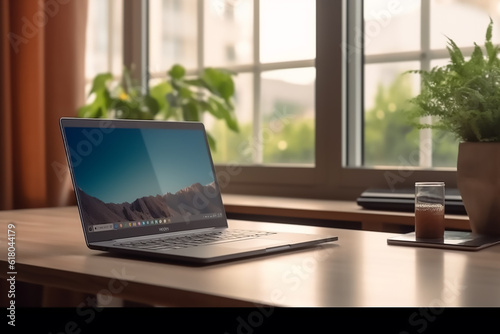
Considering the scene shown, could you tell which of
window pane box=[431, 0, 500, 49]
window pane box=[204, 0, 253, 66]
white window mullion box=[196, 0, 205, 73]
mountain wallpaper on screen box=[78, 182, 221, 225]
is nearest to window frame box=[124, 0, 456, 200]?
window pane box=[431, 0, 500, 49]

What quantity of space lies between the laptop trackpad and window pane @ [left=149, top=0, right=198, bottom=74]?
1.84m

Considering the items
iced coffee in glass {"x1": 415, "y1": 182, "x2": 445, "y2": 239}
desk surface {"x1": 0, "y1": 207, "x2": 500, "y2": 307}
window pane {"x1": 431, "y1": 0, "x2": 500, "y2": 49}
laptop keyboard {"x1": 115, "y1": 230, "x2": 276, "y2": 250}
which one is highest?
window pane {"x1": 431, "y1": 0, "x2": 500, "y2": 49}

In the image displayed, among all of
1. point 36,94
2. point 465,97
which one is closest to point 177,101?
point 36,94

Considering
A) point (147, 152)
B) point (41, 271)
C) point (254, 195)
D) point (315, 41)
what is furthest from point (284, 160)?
point (41, 271)

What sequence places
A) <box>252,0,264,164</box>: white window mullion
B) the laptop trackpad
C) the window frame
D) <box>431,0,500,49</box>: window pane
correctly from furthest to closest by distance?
<box>252,0,264,164</box>: white window mullion → the window frame → <box>431,0,500,49</box>: window pane → the laptop trackpad

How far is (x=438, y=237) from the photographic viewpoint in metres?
1.35

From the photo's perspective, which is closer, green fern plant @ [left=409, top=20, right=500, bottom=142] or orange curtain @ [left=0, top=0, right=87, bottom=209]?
green fern plant @ [left=409, top=20, right=500, bottom=142]

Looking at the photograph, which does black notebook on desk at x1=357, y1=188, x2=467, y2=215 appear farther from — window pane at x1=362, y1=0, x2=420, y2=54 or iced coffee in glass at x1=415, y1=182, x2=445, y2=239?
window pane at x1=362, y1=0, x2=420, y2=54

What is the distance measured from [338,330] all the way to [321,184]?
1.61 m

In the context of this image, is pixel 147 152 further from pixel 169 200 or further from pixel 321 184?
pixel 321 184

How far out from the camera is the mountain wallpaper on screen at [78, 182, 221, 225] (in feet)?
4.04

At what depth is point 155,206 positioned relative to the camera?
1348 millimetres

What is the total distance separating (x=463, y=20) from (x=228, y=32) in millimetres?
1007

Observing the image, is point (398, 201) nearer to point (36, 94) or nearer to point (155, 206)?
point (155, 206)
